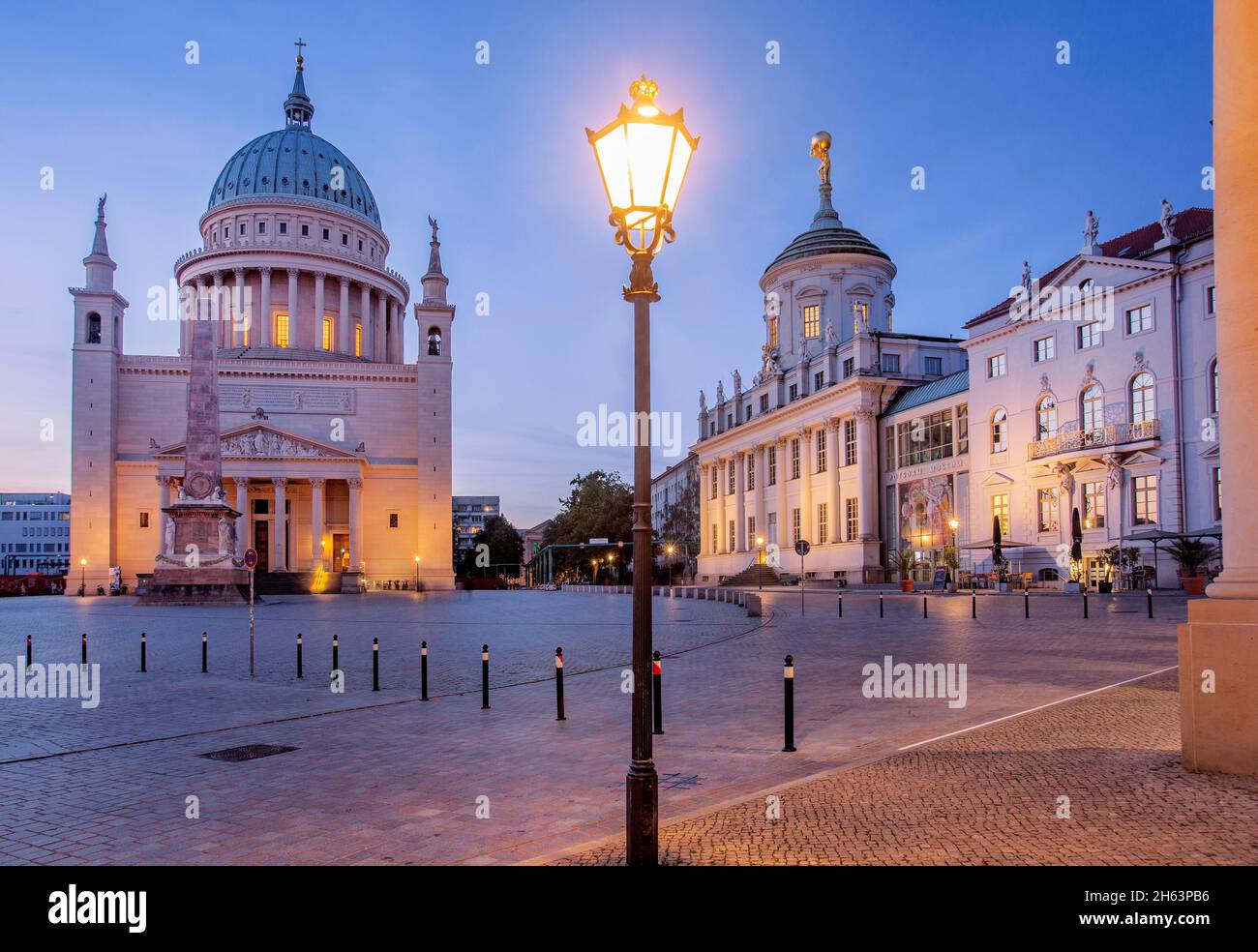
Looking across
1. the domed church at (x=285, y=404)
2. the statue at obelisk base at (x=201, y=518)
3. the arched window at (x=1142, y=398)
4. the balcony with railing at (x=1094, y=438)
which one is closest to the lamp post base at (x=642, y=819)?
the statue at obelisk base at (x=201, y=518)

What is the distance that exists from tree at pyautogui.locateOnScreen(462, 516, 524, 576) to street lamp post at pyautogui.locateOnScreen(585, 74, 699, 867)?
118m

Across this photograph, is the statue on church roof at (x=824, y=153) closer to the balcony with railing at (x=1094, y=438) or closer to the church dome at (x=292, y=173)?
the balcony with railing at (x=1094, y=438)

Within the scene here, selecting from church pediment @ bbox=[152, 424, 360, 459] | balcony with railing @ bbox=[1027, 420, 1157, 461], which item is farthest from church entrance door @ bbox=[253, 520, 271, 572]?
balcony with railing @ bbox=[1027, 420, 1157, 461]

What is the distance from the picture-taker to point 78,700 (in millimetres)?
13773

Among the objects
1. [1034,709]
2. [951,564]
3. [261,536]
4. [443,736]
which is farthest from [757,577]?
[443,736]

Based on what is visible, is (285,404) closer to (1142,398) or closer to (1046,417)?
(1046,417)

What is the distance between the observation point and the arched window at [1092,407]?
153 ft

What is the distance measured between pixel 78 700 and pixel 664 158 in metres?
12.7

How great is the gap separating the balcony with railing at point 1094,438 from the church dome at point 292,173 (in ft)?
282

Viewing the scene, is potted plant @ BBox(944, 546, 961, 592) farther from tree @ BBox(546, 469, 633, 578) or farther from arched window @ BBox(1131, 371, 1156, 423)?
tree @ BBox(546, 469, 633, 578)

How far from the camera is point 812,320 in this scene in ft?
259

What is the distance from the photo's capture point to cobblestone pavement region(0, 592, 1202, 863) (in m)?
6.87

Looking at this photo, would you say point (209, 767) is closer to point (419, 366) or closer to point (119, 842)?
point (119, 842)

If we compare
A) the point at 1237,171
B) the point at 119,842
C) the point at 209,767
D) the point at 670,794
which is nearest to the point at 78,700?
the point at 209,767
